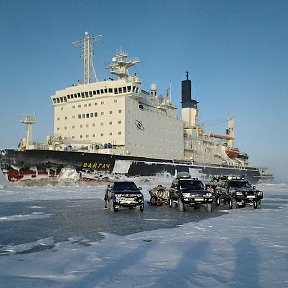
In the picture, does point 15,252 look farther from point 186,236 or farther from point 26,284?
point 186,236

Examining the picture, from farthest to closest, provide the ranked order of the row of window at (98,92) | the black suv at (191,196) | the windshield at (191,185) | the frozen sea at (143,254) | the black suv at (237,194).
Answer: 1. the row of window at (98,92)
2. the black suv at (237,194)
3. the windshield at (191,185)
4. the black suv at (191,196)
5. the frozen sea at (143,254)

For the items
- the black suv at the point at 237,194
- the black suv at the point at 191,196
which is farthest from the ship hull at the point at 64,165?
the black suv at the point at 191,196

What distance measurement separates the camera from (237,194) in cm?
1827

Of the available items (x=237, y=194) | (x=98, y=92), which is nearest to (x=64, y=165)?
(x=98, y=92)

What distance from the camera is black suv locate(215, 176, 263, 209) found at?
59.4 feet

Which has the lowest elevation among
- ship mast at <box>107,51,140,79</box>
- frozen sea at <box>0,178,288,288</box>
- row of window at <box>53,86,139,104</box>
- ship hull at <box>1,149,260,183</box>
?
frozen sea at <box>0,178,288,288</box>

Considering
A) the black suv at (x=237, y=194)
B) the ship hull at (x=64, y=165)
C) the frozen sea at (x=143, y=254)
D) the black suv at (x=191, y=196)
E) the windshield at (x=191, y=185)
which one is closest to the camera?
the frozen sea at (x=143, y=254)

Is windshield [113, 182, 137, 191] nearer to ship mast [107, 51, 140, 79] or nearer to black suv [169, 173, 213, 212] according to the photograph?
black suv [169, 173, 213, 212]

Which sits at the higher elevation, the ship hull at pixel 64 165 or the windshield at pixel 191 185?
the ship hull at pixel 64 165

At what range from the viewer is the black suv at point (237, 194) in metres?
18.1

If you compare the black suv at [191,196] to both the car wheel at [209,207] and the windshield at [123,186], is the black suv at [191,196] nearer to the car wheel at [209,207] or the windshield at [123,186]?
the car wheel at [209,207]

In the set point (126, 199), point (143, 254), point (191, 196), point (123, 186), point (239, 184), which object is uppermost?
point (239, 184)

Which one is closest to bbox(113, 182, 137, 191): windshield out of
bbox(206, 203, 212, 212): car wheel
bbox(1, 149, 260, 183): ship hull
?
bbox(206, 203, 212, 212): car wheel

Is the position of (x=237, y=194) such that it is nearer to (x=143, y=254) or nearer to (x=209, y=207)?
(x=209, y=207)
